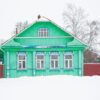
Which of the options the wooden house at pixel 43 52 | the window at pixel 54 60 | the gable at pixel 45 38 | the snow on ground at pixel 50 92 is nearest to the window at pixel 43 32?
the wooden house at pixel 43 52

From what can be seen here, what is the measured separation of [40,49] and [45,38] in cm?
120

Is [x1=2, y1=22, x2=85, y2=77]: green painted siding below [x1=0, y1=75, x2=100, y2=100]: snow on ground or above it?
above

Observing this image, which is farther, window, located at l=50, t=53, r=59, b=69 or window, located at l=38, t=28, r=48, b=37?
window, located at l=38, t=28, r=48, b=37

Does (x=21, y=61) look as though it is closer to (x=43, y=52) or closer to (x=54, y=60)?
(x=43, y=52)

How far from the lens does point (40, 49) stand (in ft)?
90.4

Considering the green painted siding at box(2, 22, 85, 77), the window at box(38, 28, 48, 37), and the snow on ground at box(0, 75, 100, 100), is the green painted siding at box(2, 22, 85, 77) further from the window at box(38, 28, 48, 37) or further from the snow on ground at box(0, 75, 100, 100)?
the snow on ground at box(0, 75, 100, 100)

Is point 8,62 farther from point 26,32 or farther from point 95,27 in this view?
point 95,27

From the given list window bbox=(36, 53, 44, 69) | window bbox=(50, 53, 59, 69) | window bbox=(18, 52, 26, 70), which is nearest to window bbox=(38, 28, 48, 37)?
window bbox=(36, 53, 44, 69)

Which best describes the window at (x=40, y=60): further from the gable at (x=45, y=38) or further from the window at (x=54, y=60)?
the gable at (x=45, y=38)

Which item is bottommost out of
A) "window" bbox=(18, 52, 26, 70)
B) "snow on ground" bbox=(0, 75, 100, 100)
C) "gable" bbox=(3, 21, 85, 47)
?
"snow on ground" bbox=(0, 75, 100, 100)

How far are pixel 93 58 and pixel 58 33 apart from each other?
16168 mm

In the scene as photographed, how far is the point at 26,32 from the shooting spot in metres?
27.8

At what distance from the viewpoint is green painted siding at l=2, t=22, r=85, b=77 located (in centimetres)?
2739

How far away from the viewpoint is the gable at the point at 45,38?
2775 cm
